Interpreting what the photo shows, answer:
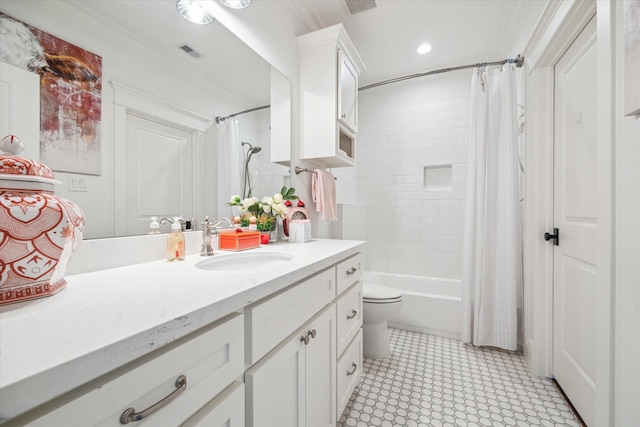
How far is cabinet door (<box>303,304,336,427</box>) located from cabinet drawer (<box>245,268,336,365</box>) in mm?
73

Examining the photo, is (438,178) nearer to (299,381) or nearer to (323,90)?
(323,90)

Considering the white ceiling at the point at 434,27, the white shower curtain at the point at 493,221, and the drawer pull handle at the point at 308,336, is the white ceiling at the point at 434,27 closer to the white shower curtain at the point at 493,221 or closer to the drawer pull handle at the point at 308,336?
the white shower curtain at the point at 493,221

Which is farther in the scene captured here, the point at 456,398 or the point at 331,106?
the point at 331,106

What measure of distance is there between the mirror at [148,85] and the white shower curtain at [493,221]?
179cm

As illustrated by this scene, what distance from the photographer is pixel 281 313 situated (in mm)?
796

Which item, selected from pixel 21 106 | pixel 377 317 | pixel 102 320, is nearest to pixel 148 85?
pixel 21 106

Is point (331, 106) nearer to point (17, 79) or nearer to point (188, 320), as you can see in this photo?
point (17, 79)

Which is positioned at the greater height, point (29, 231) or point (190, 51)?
point (190, 51)

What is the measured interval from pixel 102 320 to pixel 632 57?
5.05ft

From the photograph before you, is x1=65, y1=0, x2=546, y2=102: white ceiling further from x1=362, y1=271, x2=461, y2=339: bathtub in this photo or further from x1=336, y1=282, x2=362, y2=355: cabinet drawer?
x1=362, y1=271, x2=461, y2=339: bathtub

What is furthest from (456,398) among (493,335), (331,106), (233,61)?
(233,61)

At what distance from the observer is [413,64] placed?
2645 mm

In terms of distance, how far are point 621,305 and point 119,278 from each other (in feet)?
5.28

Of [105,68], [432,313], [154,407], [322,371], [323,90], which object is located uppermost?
[323,90]
